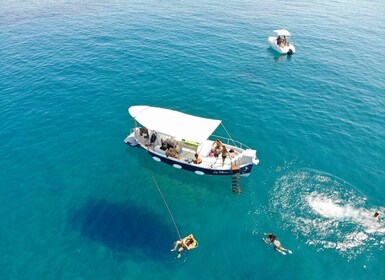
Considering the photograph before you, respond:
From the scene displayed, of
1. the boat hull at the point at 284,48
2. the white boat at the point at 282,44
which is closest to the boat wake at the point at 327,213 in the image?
the boat hull at the point at 284,48

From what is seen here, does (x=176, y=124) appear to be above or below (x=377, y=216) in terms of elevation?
above

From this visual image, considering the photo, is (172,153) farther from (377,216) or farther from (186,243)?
(377,216)

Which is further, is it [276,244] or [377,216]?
[377,216]

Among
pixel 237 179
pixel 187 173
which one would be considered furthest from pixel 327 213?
pixel 187 173

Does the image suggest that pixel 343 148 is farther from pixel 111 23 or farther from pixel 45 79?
pixel 111 23

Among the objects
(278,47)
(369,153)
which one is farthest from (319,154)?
(278,47)

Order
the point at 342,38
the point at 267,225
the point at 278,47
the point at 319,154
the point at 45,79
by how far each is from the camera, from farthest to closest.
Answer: the point at 342,38 < the point at 278,47 < the point at 45,79 < the point at 319,154 < the point at 267,225

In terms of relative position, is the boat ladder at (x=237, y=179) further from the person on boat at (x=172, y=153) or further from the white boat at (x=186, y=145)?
the person on boat at (x=172, y=153)
